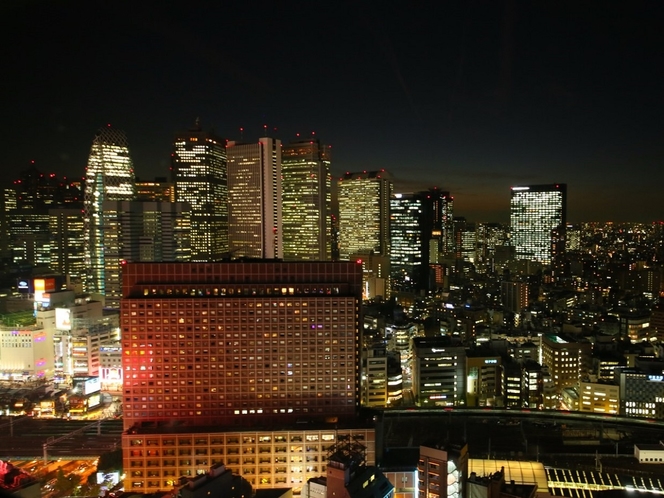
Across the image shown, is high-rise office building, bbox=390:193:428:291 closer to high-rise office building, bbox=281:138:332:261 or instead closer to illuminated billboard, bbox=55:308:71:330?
high-rise office building, bbox=281:138:332:261

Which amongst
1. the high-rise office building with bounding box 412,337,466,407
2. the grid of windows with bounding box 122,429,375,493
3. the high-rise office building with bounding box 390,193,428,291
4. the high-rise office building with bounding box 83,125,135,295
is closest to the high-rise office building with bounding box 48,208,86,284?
the high-rise office building with bounding box 83,125,135,295

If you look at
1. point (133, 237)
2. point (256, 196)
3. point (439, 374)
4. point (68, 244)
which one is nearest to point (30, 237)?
point (68, 244)

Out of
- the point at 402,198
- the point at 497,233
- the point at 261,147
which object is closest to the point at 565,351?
the point at 261,147

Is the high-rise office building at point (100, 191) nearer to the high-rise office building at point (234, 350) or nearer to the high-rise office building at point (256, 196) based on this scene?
the high-rise office building at point (256, 196)

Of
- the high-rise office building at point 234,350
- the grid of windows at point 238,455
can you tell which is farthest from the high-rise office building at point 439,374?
the grid of windows at point 238,455

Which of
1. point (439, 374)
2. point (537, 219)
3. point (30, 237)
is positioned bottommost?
point (439, 374)

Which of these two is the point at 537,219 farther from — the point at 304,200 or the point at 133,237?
the point at 133,237
